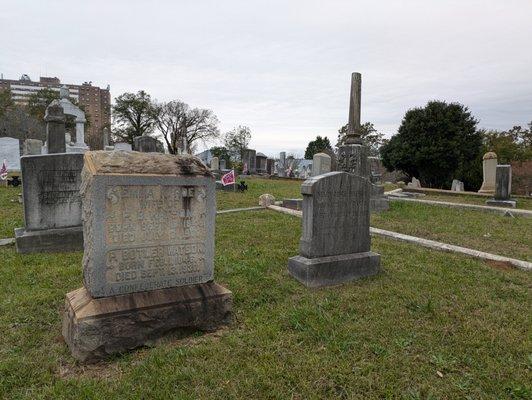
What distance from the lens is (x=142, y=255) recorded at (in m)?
3.19

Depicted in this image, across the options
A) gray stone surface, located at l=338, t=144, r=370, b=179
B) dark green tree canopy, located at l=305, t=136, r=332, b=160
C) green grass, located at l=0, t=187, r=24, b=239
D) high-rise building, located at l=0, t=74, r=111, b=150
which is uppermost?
high-rise building, located at l=0, t=74, r=111, b=150

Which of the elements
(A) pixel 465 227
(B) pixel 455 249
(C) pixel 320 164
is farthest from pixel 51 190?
(C) pixel 320 164

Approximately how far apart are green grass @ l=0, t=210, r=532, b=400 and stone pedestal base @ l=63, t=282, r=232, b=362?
A: 0.38ft

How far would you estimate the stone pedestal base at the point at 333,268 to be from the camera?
15.0ft

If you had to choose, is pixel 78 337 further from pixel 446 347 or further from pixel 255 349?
pixel 446 347

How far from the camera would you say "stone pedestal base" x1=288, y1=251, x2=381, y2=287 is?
4578mm

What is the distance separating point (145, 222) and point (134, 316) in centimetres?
81

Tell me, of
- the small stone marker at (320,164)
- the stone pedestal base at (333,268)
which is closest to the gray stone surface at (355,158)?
the stone pedestal base at (333,268)

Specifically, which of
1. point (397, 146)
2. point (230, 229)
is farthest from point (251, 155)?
point (230, 229)

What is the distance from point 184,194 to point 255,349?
1.53 metres

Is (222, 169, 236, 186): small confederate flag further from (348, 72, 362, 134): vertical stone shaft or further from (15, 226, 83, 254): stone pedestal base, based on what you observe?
(15, 226, 83, 254): stone pedestal base

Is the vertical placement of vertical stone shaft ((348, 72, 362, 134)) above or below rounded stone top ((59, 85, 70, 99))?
below

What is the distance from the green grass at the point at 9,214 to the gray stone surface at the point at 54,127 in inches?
71.5

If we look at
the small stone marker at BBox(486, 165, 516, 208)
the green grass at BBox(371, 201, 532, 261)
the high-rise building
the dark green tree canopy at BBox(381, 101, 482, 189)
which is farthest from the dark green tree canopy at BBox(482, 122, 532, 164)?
→ the high-rise building
